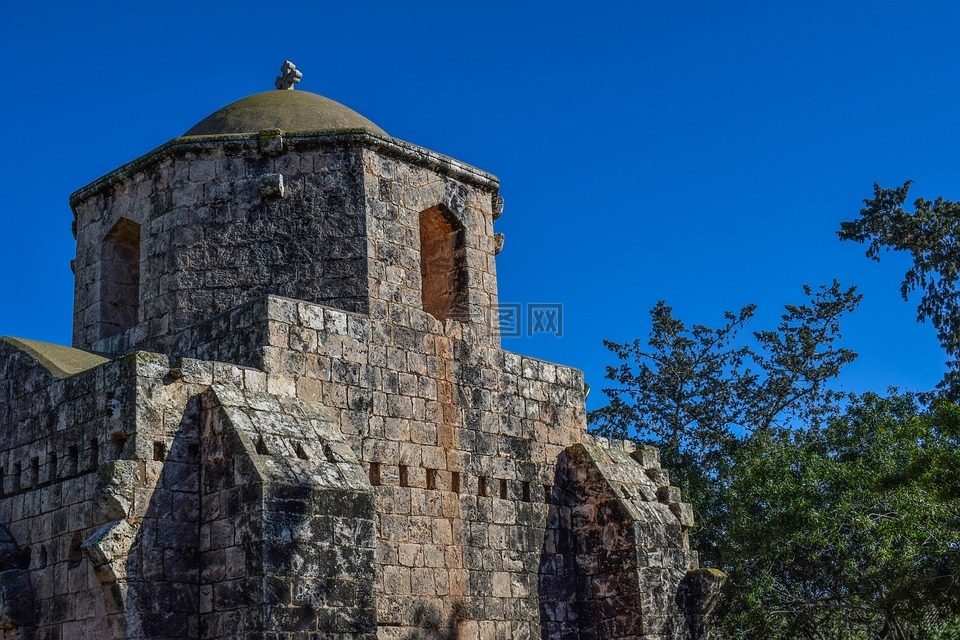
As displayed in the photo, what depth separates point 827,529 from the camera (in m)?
14.3

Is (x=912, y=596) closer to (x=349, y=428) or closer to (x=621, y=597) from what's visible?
(x=621, y=597)

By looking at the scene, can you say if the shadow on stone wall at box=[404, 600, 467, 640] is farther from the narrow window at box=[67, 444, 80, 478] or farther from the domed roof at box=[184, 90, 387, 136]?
the domed roof at box=[184, 90, 387, 136]

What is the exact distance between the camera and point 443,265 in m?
10.6

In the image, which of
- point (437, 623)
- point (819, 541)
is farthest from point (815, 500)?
point (437, 623)

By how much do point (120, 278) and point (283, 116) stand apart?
86.6 inches

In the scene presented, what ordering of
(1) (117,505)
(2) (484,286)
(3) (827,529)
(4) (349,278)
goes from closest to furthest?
1. (1) (117,505)
2. (4) (349,278)
3. (2) (484,286)
4. (3) (827,529)

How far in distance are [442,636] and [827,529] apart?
7.19 metres

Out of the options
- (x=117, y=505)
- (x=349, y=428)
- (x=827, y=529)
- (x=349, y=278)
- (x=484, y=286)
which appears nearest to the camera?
(x=117, y=505)

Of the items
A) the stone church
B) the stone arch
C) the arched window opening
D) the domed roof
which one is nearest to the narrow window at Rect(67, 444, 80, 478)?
the stone church

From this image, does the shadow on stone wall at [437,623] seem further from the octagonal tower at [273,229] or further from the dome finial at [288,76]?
the dome finial at [288,76]

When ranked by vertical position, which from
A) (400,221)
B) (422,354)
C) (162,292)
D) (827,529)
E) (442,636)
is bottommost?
(442,636)

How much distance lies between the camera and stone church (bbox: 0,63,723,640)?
7.41 m

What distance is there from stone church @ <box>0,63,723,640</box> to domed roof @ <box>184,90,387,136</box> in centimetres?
4

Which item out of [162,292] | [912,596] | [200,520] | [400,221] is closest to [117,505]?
[200,520]
